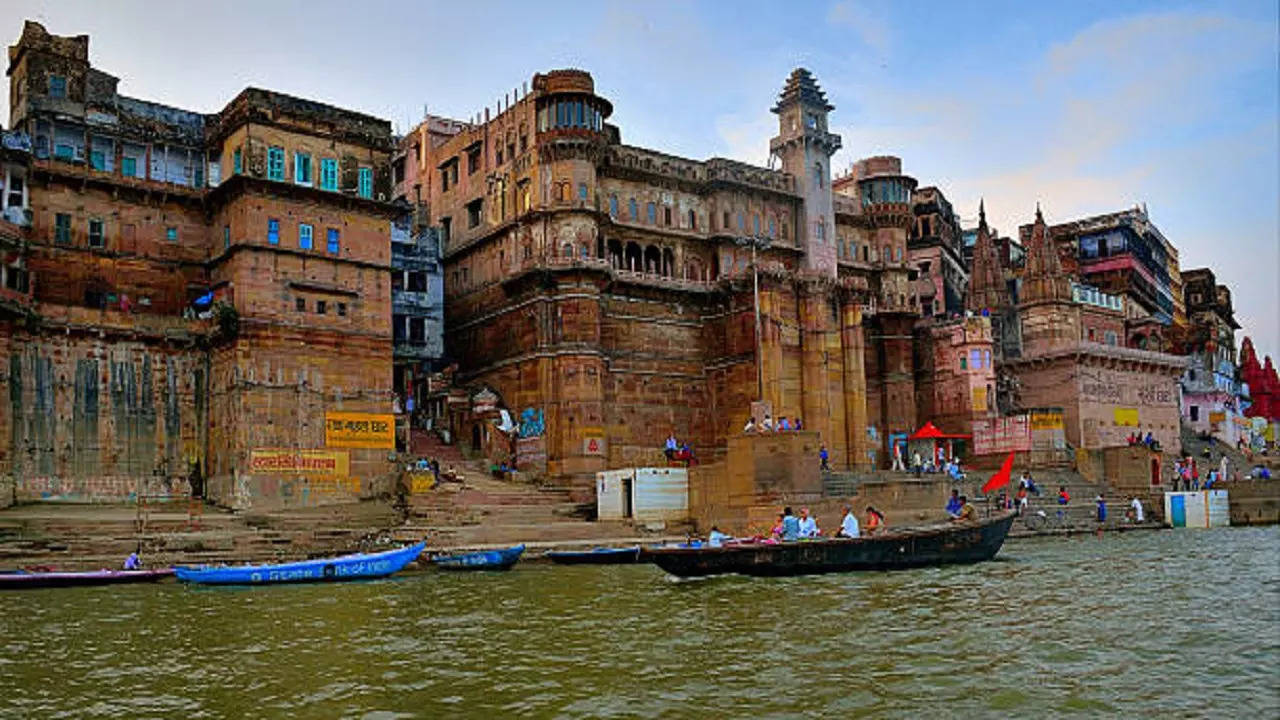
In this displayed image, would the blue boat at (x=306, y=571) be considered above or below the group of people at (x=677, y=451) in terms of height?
below

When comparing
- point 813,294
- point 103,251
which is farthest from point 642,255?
point 103,251

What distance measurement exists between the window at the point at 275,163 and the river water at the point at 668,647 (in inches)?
704

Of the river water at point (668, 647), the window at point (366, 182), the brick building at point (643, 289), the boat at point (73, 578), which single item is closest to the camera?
the river water at point (668, 647)

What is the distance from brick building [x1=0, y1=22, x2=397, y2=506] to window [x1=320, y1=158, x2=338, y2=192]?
0.07 m

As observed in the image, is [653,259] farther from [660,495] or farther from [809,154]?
[660,495]

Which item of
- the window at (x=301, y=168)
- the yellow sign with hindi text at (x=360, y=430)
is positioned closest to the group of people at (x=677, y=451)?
the yellow sign with hindi text at (x=360, y=430)

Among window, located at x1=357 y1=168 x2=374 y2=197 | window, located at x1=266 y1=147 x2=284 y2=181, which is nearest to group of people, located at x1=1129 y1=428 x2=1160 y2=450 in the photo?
window, located at x1=357 y1=168 x2=374 y2=197

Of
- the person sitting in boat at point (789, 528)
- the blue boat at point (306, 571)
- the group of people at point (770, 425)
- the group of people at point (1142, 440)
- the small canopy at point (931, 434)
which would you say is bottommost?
the blue boat at point (306, 571)

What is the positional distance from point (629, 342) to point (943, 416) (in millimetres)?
19455

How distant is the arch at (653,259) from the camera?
174 ft

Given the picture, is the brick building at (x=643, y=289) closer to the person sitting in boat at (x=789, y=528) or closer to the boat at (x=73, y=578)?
the person sitting in boat at (x=789, y=528)

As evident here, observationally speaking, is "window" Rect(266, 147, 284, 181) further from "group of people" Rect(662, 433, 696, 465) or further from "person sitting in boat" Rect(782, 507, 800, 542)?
"person sitting in boat" Rect(782, 507, 800, 542)

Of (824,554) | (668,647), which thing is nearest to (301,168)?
(824,554)

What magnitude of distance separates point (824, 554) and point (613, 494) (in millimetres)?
16019
